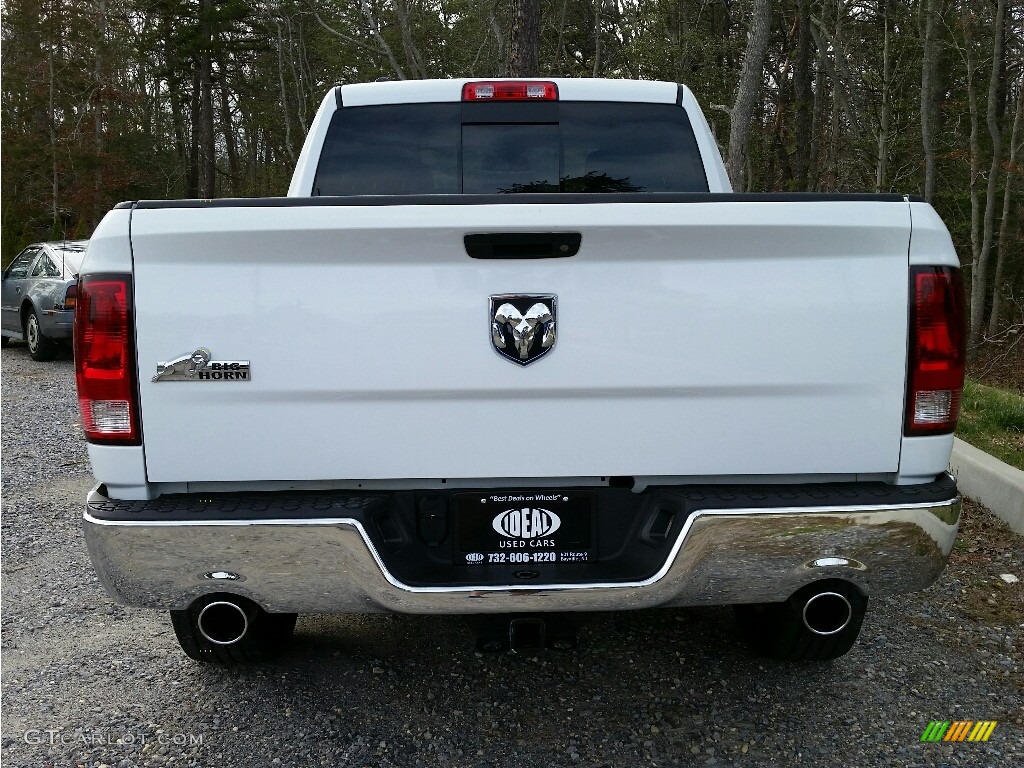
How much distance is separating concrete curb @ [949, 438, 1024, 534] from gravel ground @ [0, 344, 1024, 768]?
77cm

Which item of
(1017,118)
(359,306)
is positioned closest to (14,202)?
(1017,118)

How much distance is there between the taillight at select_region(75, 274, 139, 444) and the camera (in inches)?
98.3

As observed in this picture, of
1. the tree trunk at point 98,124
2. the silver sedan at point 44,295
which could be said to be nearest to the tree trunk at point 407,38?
the tree trunk at point 98,124

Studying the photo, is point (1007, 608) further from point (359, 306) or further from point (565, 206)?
point (359, 306)

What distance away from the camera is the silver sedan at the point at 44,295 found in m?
13.0

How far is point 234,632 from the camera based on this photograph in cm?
319

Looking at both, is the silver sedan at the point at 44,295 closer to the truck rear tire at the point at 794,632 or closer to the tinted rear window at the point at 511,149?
the tinted rear window at the point at 511,149

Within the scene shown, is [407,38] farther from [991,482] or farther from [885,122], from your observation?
[991,482]

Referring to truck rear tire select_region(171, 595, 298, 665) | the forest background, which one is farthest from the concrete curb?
the forest background

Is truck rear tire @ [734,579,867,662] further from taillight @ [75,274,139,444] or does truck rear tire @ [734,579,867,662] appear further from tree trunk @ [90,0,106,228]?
tree trunk @ [90,0,106,228]

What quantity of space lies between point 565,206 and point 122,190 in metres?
33.0

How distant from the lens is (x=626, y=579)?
2588 millimetres

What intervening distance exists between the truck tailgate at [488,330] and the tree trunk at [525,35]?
40.6ft

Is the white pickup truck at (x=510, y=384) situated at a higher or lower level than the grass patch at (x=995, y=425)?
higher
